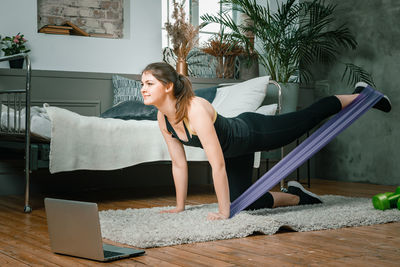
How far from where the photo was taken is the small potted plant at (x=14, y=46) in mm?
3875

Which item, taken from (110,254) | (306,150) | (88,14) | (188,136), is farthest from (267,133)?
(88,14)

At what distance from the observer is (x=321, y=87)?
496 centimetres

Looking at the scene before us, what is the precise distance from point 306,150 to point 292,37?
6.87 feet

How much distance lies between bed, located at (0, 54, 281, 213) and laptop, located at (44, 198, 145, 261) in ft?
3.77

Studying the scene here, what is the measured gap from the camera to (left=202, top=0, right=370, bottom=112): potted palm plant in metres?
4.34

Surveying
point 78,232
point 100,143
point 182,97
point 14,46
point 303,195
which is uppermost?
point 14,46

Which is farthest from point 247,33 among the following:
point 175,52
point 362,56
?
point 362,56

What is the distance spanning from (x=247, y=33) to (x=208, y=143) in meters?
2.98

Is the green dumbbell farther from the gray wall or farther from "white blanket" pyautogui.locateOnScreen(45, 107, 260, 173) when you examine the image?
the gray wall

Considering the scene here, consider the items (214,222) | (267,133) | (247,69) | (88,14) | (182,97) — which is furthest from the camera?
(247,69)

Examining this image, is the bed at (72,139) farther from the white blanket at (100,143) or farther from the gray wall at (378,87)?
the gray wall at (378,87)

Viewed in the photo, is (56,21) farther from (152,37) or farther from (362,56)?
(362,56)

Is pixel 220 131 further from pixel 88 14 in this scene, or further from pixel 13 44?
pixel 88 14

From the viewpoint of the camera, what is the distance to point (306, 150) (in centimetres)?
253
